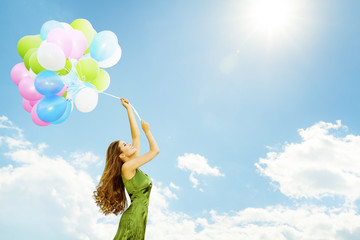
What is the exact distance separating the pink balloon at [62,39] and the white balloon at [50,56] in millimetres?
99

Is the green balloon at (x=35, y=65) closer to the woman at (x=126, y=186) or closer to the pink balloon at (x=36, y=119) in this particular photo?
the pink balloon at (x=36, y=119)

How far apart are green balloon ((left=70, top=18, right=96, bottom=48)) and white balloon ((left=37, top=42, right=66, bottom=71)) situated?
84 centimetres

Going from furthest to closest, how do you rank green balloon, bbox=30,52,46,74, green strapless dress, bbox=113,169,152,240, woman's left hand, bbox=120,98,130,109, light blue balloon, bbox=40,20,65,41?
1. light blue balloon, bbox=40,20,65,41
2. green balloon, bbox=30,52,46,74
3. woman's left hand, bbox=120,98,130,109
4. green strapless dress, bbox=113,169,152,240

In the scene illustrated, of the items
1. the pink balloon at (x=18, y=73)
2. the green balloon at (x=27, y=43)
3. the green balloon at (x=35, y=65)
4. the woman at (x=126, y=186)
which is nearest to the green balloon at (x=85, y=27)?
the green balloon at (x=27, y=43)

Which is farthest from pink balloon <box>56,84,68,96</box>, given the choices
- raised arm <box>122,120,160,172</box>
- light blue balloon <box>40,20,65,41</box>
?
raised arm <box>122,120,160,172</box>

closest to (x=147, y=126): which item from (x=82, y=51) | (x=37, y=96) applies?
(x=82, y=51)

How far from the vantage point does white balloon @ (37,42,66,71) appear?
5.02 m

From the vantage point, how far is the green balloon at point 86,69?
534cm

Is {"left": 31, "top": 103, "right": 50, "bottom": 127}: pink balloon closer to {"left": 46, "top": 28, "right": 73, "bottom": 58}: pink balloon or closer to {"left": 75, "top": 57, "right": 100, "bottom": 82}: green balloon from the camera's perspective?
{"left": 75, "top": 57, "right": 100, "bottom": 82}: green balloon

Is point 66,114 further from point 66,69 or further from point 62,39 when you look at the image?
point 62,39

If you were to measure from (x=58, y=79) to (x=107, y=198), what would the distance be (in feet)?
7.00

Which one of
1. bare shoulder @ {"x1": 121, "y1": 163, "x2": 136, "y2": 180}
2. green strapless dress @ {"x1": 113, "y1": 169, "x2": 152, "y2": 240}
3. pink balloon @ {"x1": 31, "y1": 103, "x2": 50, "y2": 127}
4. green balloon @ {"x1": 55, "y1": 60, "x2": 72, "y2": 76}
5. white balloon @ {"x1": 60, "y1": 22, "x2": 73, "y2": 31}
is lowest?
green strapless dress @ {"x1": 113, "y1": 169, "x2": 152, "y2": 240}

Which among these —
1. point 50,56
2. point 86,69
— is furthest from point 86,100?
point 50,56

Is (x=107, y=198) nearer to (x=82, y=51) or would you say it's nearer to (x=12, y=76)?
(x=82, y=51)
